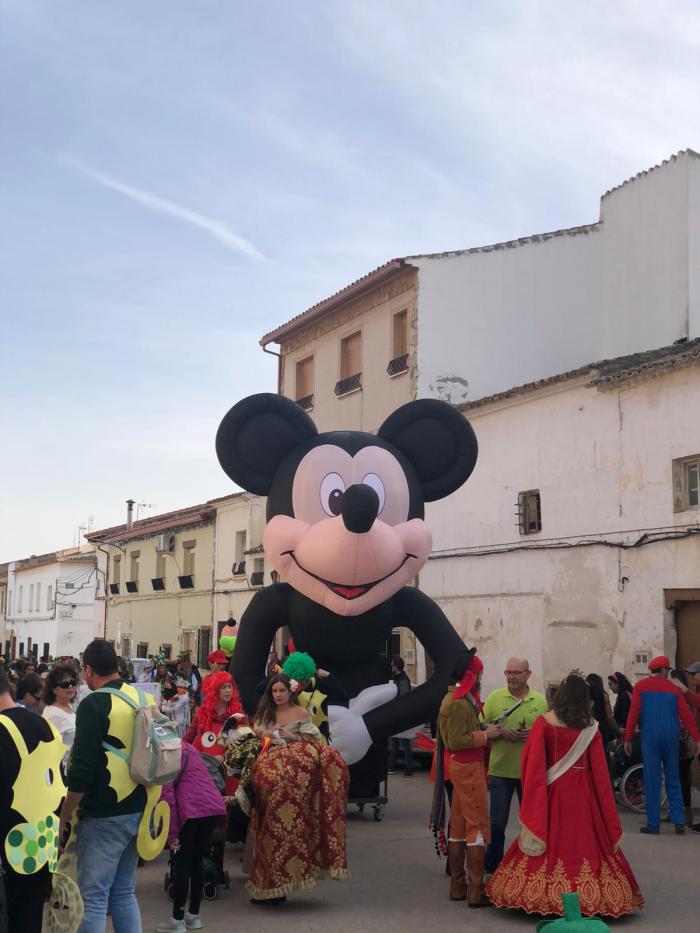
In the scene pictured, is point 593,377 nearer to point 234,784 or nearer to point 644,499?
point 644,499

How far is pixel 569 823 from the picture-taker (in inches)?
242

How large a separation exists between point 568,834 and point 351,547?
3.18 m

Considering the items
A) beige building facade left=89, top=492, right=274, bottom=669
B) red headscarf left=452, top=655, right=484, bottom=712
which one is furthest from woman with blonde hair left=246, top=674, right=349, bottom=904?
beige building facade left=89, top=492, right=274, bottom=669

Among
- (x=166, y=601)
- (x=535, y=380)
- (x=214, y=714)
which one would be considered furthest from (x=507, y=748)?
(x=166, y=601)

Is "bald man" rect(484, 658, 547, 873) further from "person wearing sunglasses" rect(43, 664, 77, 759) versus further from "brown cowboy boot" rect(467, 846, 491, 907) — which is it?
"person wearing sunglasses" rect(43, 664, 77, 759)

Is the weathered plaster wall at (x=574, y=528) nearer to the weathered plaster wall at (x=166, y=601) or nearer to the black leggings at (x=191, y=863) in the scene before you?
the black leggings at (x=191, y=863)

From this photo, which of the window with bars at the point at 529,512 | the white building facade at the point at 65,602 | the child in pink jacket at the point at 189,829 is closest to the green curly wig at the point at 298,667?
the child in pink jacket at the point at 189,829

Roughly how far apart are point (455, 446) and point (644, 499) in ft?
16.2

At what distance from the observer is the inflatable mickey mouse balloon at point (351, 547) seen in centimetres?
898

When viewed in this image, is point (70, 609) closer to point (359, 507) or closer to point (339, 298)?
point (339, 298)

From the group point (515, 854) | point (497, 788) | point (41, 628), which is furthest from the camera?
point (41, 628)

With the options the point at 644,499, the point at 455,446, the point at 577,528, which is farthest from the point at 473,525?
the point at 455,446

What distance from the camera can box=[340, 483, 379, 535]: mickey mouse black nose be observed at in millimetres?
8453

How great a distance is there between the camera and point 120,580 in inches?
1508
